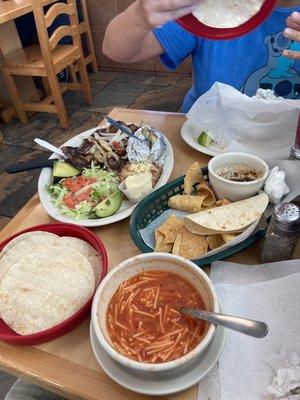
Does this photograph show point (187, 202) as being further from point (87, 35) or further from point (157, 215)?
point (87, 35)

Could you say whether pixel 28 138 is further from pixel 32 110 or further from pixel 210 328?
pixel 210 328

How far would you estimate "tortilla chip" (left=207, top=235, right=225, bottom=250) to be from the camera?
0.89 meters

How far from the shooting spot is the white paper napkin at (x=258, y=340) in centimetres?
65

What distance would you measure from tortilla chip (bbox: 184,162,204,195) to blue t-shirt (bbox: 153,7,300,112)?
66cm

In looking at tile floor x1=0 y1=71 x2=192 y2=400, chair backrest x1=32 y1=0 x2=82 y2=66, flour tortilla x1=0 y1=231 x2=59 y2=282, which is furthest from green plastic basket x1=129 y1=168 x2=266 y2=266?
chair backrest x1=32 y1=0 x2=82 y2=66

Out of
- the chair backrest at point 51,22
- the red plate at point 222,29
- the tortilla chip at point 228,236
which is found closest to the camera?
the red plate at point 222,29

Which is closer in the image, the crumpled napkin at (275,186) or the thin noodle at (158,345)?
the thin noodle at (158,345)

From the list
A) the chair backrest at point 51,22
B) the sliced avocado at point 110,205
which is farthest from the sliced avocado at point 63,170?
the chair backrest at point 51,22

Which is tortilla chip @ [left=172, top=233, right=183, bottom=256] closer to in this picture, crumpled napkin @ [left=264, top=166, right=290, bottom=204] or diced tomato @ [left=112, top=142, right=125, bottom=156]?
crumpled napkin @ [left=264, top=166, right=290, bottom=204]

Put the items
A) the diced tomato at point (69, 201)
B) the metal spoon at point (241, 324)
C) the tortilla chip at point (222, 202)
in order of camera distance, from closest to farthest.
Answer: the metal spoon at point (241, 324) < the tortilla chip at point (222, 202) < the diced tomato at point (69, 201)

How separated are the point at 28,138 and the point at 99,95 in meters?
1.13

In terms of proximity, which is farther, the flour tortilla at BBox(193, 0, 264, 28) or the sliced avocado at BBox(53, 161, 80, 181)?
the sliced avocado at BBox(53, 161, 80, 181)

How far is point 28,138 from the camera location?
350 cm

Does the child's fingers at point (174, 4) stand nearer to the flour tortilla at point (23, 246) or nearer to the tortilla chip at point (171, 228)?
the tortilla chip at point (171, 228)
